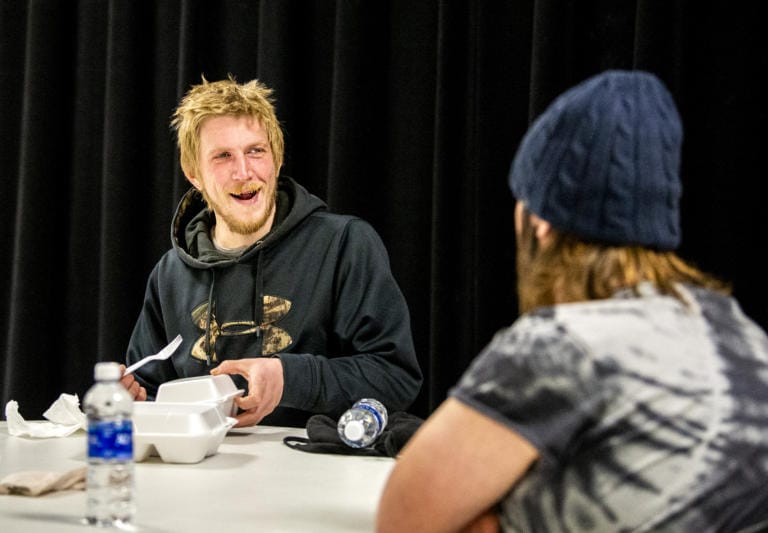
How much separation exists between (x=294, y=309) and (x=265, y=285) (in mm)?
100

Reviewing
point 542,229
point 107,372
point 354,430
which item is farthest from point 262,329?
point 542,229

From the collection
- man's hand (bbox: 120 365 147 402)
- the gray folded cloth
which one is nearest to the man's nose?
man's hand (bbox: 120 365 147 402)

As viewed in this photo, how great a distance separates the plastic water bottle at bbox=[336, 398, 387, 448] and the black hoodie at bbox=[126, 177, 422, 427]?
41cm

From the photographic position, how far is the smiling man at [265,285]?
6.95 feet

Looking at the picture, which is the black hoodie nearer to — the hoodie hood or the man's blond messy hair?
the hoodie hood

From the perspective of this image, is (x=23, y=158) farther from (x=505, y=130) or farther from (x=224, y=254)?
(x=505, y=130)

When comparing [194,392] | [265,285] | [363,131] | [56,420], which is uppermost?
[363,131]

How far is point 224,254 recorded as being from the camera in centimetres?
236

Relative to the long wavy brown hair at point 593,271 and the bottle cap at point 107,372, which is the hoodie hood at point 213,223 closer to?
the bottle cap at point 107,372

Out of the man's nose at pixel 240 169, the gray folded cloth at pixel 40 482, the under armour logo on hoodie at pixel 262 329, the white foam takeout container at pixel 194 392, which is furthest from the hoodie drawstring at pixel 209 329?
the gray folded cloth at pixel 40 482

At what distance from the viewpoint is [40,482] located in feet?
4.32

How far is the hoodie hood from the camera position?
2.30m

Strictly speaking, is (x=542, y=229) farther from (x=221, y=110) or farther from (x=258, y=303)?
(x=221, y=110)

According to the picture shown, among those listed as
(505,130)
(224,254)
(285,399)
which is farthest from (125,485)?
(505,130)
